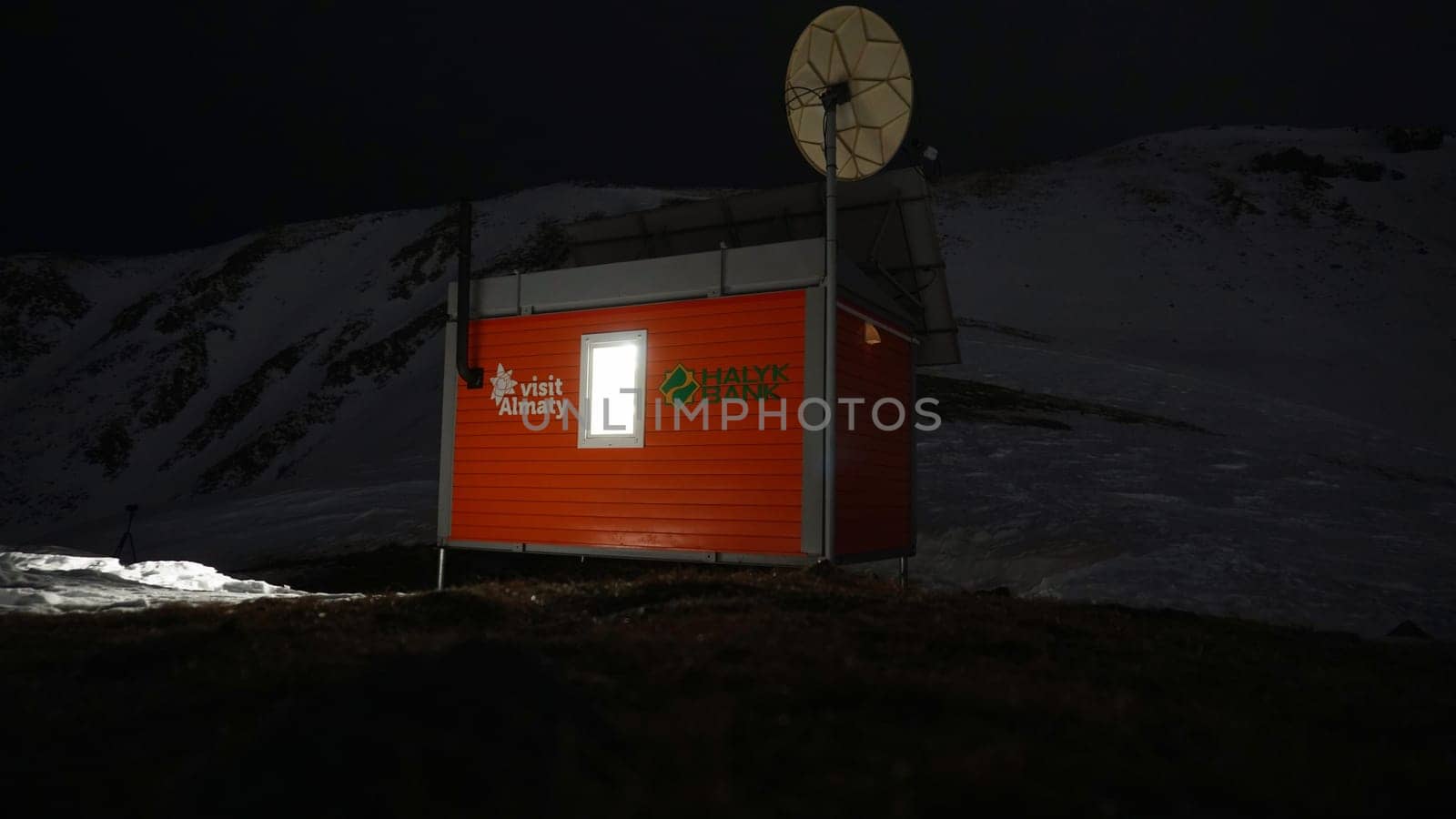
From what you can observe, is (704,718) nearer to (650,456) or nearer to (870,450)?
(650,456)

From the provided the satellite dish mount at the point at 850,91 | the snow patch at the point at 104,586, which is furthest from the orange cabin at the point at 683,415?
the snow patch at the point at 104,586

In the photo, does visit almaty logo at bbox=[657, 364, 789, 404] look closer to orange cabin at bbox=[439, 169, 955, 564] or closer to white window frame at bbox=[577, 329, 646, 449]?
orange cabin at bbox=[439, 169, 955, 564]

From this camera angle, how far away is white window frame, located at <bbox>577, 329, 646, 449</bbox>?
12858mm

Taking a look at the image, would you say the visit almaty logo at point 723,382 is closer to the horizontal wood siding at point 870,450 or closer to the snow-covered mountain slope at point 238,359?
the horizontal wood siding at point 870,450

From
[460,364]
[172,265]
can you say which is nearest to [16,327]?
[172,265]

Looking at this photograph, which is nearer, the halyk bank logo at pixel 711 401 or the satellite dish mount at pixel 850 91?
the halyk bank logo at pixel 711 401

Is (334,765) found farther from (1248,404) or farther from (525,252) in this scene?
(525,252)

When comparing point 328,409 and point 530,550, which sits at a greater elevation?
point 328,409

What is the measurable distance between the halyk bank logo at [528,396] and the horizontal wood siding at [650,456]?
0.09m

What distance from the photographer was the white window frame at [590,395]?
12858mm

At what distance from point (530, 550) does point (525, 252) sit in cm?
5323

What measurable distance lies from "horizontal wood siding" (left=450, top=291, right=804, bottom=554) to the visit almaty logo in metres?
0.08

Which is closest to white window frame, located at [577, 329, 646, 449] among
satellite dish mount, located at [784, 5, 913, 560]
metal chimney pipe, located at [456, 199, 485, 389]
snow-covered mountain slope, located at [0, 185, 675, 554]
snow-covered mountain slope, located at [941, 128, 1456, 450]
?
metal chimney pipe, located at [456, 199, 485, 389]

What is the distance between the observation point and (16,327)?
221 feet
